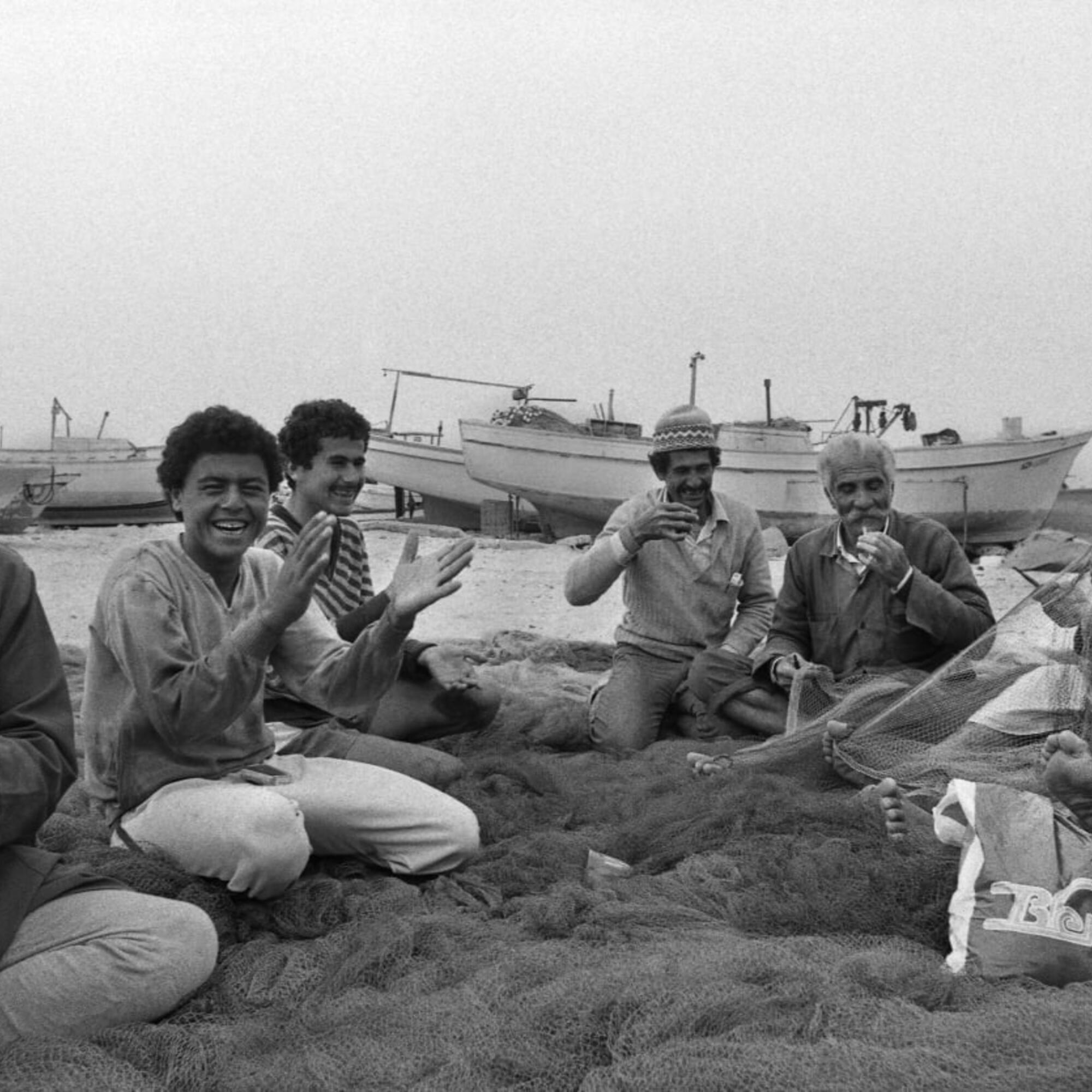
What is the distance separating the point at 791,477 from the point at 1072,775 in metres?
22.8

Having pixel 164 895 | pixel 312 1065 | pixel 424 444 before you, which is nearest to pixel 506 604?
pixel 164 895

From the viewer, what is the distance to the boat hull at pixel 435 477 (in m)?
30.8

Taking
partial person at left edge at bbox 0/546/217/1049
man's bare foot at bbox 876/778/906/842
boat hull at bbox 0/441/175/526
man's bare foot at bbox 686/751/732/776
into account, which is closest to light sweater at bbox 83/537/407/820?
partial person at left edge at bbox 0/546/217/1049

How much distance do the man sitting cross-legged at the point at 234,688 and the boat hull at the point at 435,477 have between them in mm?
26960

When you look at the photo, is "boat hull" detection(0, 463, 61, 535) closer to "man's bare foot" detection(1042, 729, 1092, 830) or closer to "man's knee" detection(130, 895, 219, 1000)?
"man's knee" detection(130, 895, 219, 1000)

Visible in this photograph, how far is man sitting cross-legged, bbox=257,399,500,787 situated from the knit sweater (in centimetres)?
79

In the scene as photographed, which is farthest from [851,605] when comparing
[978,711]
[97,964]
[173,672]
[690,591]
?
[97,964]

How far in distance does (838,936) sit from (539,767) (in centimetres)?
170

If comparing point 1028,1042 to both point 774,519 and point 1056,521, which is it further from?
point 1056,521

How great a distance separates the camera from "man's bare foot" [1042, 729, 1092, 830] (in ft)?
7.45

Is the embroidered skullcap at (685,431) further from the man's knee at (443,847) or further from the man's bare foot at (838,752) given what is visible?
the man's knee at (443,847)

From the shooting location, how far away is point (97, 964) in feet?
6.79

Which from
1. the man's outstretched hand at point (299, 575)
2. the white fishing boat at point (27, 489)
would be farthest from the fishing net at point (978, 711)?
the white fishing boat at point (27, 489)

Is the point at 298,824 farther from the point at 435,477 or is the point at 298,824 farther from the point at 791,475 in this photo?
the point at 435,477
